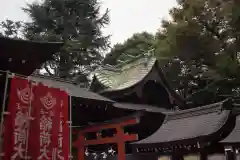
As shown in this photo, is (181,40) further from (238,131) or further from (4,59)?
(4,59)

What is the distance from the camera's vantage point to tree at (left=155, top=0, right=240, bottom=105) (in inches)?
704

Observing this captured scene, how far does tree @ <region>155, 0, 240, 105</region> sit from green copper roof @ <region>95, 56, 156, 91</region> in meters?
5.00

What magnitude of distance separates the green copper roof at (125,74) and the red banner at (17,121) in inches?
331

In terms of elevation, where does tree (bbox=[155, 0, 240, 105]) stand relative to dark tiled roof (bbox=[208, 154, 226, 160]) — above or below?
above

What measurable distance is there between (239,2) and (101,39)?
11.6 m

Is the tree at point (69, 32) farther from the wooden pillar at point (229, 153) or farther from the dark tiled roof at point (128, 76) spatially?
the wooden pillar at point (229, 153)

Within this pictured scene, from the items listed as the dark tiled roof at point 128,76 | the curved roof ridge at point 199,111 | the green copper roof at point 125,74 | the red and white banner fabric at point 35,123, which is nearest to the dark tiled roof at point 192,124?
the curved roof ridge at point 199,111

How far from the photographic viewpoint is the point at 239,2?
54.9ft

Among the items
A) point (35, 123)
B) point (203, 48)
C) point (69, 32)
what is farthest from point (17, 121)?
point (69, 32)

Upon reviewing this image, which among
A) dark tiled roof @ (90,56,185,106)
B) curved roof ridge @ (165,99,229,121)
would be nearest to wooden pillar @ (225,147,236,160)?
curved roof ridge @ (165,99,229,121)

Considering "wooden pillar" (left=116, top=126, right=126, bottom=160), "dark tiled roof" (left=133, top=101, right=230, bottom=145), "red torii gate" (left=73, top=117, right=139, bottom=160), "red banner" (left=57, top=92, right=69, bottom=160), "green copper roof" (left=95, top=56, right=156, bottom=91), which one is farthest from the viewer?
"green copper roof" (left=95, top=56, right=156, bottom=91)

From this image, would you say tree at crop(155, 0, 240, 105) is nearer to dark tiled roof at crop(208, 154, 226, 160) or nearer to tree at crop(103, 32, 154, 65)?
tree at crop(103, 32, 154, 65)

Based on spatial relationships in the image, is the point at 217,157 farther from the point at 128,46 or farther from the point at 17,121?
the point at 128,46

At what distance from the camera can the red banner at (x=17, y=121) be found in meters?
5.21
